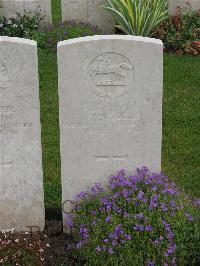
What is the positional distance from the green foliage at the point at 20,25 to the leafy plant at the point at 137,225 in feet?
19.0

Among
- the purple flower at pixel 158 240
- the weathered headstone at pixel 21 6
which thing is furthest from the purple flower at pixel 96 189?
the weathered headstone at pixel 21 6

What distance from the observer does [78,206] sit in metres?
5.27

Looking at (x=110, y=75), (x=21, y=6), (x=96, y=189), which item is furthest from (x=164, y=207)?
(x=21, y=6)

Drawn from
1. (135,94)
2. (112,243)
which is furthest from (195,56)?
(112,243)

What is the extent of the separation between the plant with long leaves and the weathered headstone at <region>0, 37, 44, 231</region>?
6102 millimetres

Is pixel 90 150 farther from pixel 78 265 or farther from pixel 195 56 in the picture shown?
pixel 195 56

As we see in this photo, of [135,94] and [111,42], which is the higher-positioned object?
[111,42]

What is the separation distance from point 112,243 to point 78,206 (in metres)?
0.61

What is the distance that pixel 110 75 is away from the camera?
507 cm

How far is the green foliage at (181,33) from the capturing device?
10727 millimetres

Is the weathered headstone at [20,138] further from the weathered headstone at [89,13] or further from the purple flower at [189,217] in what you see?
the weathered headstone at [89,13]

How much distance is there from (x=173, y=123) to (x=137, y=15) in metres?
3.59

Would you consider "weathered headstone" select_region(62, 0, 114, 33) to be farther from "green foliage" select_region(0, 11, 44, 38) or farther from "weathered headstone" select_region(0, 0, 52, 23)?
"green foliage" select_region(0, 11, 44, 38)

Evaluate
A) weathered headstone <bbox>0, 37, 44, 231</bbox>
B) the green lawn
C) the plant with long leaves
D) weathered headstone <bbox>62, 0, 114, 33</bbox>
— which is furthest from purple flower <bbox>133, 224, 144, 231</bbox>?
weathered headstone <bbox>62, 0, 114, 33</bbox>
